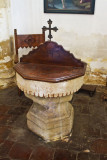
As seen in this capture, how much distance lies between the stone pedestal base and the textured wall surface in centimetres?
162

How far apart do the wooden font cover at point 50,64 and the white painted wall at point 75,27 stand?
1673 millimetres

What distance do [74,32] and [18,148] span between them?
8.73 ft

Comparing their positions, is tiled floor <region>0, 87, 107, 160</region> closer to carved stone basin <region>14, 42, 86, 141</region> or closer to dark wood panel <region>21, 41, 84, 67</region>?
carved stone basin <region>14, 42, 86, 141</region>

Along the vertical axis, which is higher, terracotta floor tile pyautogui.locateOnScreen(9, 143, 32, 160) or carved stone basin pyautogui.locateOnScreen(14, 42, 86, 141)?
carved stone basin pyautogui.locateOnScreen(14, 42, 86, 141)

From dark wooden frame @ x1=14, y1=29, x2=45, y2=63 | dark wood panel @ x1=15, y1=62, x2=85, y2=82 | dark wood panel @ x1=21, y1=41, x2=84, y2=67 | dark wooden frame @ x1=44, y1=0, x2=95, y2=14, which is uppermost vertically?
dark wooden frame @ x1=44, y1=0, x2=95, y2=14

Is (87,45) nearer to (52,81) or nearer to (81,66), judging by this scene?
(81,66)

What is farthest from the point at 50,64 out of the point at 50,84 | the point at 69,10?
the point at 69,10

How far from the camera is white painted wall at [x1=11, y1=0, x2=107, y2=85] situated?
145 inches

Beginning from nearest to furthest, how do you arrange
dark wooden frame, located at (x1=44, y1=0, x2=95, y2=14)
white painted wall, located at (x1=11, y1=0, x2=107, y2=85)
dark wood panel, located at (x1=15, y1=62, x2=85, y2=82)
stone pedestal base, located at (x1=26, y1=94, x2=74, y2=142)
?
dark wood panel, located at (x1=15, y1=62, x2=85, y2=82)
stone pedestal base, located at (x1=26, y1=94, x2=74, y2=142)
dark wooden frame, located at (x1=44, y1=0, x2=95, y2=14)
white painted wall, located at (x1=11, y1=0, x2=107, y2=85)

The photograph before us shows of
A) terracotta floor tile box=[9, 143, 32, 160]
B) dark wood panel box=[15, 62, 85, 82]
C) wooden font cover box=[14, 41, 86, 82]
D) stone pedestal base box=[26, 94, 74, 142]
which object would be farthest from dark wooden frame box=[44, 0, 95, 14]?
terracotta floor tile box=[9, 143, 32, 160]

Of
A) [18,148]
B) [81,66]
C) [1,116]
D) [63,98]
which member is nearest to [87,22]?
[81,66]

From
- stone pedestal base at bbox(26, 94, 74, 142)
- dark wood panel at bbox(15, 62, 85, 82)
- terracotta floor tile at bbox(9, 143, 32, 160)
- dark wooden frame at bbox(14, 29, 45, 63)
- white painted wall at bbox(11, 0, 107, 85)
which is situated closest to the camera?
dark wood panel at bbox(15, 62, 85, 82)

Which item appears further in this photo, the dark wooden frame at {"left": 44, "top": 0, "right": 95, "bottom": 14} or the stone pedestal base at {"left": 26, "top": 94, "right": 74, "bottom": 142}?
the dark wooden frame at {"left": 44, "top": 0, "right": 95, "bottom": 14}

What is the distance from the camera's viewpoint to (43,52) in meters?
2.40
